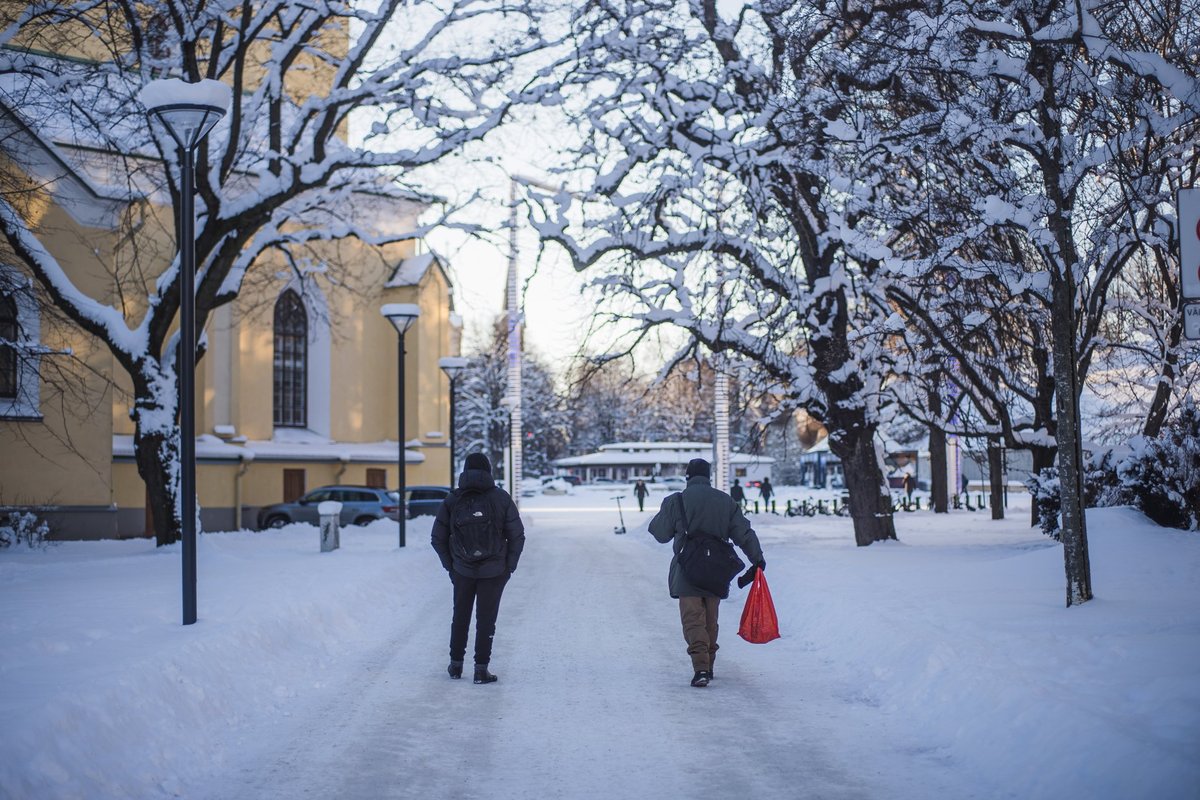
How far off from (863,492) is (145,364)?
529 inches

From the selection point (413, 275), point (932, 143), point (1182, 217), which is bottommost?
point (1182, 217)

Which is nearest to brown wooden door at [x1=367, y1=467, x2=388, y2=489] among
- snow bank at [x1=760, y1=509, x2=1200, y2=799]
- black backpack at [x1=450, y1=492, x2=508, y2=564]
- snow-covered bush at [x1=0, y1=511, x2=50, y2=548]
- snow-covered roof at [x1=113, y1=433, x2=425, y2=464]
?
snow-covered roof at [x1=113, y1=433, x2=425, y2=464]

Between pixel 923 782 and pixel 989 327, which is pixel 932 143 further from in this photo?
pixel 923 782

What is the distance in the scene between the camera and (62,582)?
1515 centimetres

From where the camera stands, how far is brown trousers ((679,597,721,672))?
8633 millimetres

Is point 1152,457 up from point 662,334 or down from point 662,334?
down

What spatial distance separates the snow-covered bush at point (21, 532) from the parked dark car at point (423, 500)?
42.9ft

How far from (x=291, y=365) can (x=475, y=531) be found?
33.4 metres

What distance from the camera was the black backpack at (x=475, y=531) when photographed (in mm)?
8953

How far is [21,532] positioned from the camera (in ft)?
75.7

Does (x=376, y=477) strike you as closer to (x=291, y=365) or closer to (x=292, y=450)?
(x=292, y=450)

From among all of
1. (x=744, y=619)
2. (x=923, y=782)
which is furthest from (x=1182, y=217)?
(x=744, y=619)

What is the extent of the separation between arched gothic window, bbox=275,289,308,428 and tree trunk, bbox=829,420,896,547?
82.8ft

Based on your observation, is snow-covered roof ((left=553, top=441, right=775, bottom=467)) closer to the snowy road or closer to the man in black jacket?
the snowy road
